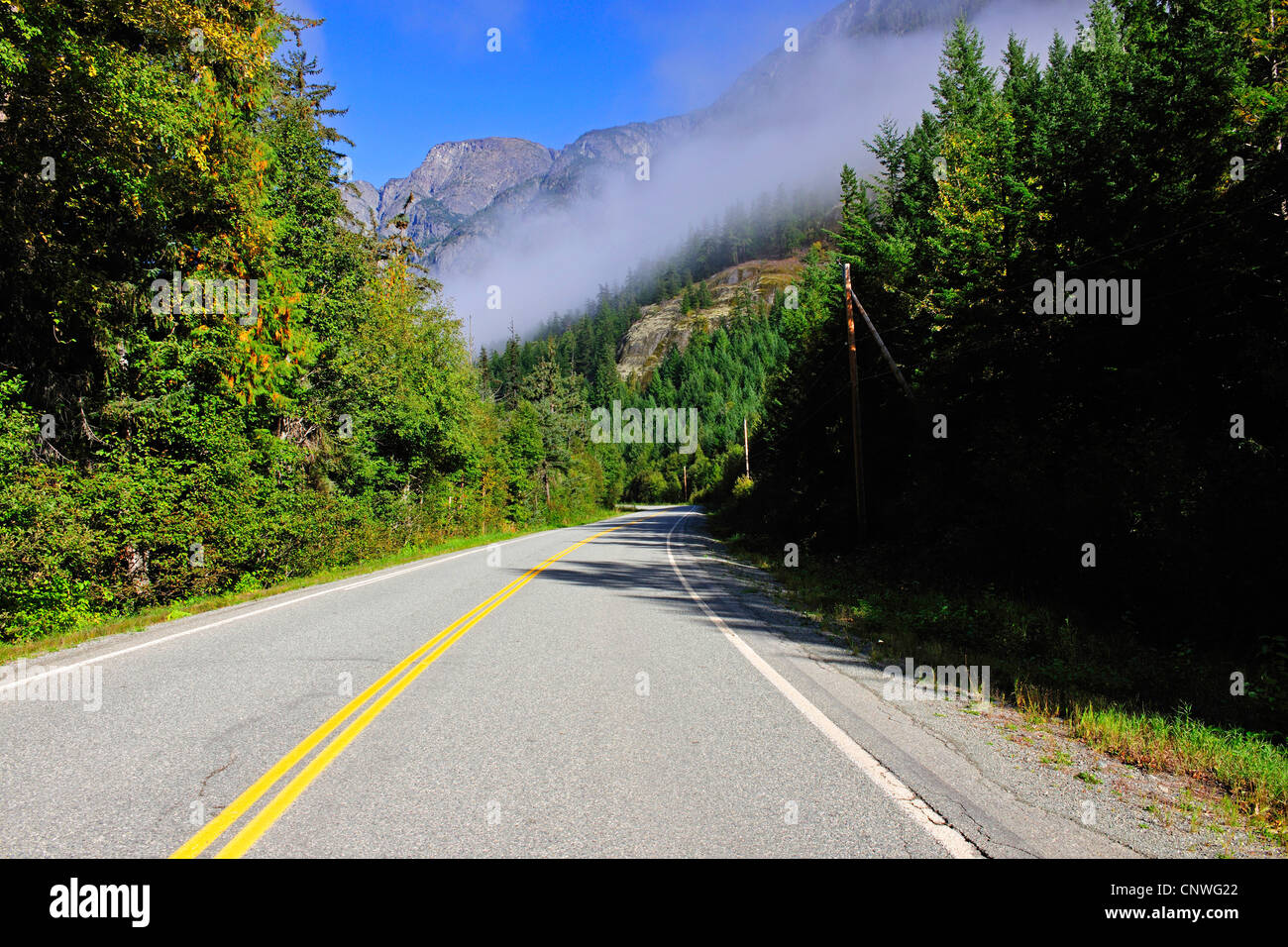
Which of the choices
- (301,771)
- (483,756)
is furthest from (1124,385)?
(301,771)

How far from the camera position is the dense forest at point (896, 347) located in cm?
906

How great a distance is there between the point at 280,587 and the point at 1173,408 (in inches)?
687

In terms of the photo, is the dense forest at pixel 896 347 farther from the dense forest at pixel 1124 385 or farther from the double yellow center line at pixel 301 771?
the double yellow center line at pixel 301 771

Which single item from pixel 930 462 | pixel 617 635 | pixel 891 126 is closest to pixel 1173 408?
pixel 930 462

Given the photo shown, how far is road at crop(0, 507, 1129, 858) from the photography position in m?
3.15

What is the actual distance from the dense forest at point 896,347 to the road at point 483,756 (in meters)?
4.60

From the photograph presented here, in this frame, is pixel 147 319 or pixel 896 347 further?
pixel 896 347

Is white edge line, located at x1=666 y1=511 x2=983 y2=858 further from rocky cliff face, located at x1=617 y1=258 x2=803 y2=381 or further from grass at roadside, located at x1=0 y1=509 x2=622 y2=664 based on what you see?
rocky cliff face, located at x1=617 y1=258 x2=803 y2=381

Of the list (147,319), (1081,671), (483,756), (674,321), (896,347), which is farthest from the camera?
(674,321)

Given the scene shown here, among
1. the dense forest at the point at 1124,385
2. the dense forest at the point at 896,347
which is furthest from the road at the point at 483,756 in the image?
the dense forest at the point at 896,347

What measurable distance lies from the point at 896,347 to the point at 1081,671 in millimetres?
17422

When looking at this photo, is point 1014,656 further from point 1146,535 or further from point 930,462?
point 930,462

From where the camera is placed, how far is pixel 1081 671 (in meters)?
6.82

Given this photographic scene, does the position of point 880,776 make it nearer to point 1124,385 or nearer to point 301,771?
point 301,771
